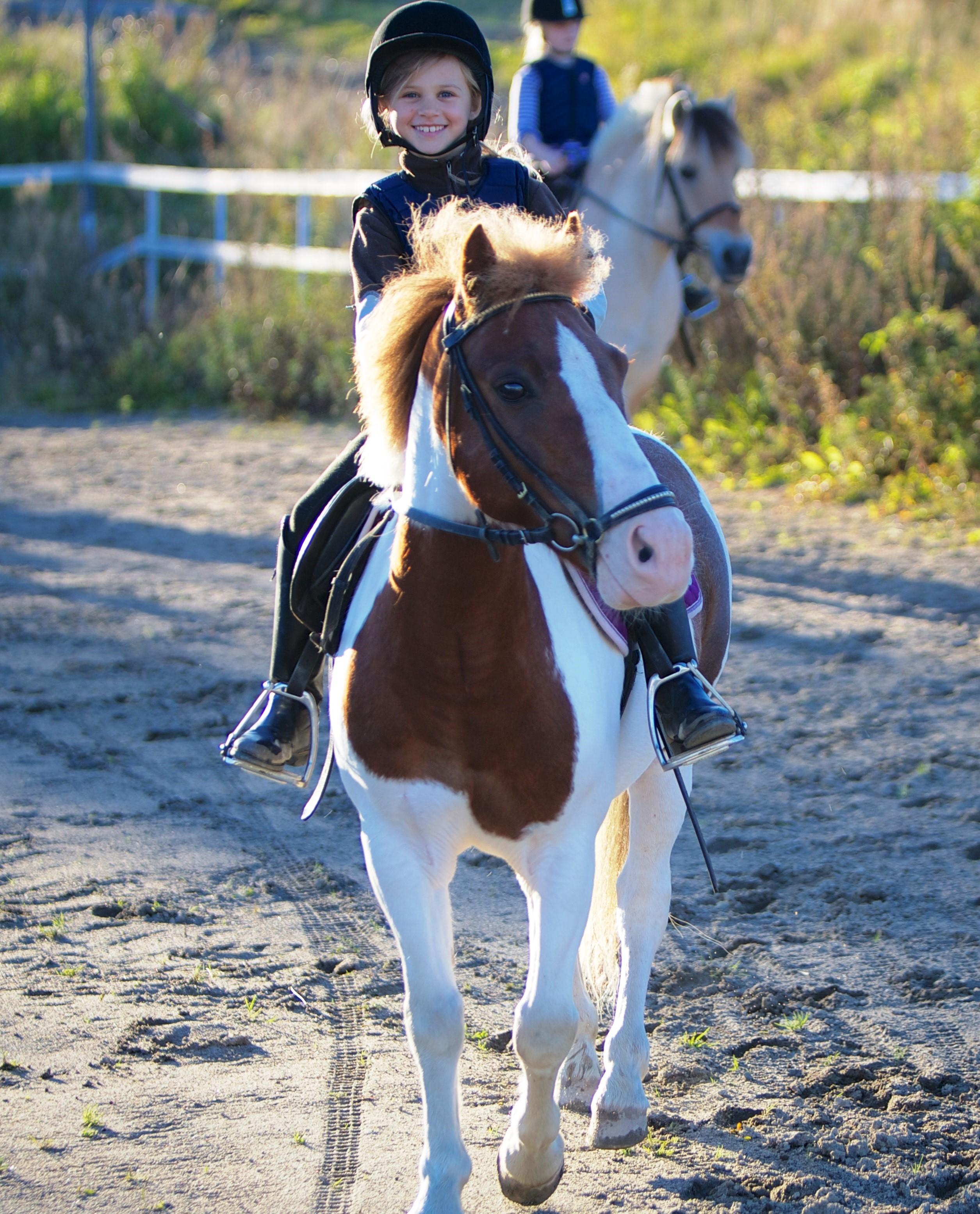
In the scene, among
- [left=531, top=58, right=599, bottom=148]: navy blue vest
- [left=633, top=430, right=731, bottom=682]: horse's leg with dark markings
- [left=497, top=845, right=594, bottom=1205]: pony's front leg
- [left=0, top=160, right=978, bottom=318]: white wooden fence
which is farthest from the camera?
[left=0, top=160, right=978, bottom=318]: white wooden fence

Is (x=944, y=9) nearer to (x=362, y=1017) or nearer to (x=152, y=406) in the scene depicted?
(x=152, y=406)

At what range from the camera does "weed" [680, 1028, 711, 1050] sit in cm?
327

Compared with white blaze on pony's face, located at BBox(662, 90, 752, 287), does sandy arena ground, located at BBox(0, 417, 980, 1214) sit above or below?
below

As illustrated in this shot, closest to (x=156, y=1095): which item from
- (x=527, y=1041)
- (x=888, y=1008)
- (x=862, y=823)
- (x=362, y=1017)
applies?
(x=362, y=1017)

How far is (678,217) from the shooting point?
7.68 metres

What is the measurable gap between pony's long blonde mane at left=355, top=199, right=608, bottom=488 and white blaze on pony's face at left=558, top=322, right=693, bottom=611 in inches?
5.9

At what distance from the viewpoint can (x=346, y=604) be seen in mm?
2760

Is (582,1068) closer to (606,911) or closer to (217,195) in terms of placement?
(606,911)

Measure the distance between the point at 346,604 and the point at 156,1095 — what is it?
1245mm

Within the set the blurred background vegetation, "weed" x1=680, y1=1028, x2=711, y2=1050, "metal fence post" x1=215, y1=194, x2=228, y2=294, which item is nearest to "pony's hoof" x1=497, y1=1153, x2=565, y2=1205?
"weed" x1=680, y1=1028, x2=711, y2=1050

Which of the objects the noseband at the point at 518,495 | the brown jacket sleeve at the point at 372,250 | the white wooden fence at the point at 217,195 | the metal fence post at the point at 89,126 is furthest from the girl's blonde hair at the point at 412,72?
the metal fence post at the point at 89,126

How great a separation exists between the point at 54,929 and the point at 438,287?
2.32m

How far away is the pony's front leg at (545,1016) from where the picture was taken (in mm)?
2525

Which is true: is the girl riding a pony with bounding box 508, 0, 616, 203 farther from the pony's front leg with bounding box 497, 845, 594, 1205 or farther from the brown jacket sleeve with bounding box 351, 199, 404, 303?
the pony's front leg with bounding box 497, 845, 594, 1205
